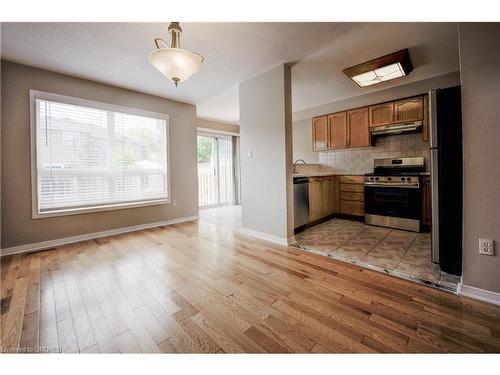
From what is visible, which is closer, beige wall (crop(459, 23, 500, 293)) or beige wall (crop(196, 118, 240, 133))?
beige wall (crop(459, 23, 500, 293))

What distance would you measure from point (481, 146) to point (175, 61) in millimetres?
2398

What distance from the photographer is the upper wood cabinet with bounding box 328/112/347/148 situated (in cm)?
421

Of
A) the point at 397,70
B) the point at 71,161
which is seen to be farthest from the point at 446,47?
the point at 71,161

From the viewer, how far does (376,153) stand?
416 cm

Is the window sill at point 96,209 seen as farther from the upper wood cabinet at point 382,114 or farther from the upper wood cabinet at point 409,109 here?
the upper wood cabinet at point 409,109

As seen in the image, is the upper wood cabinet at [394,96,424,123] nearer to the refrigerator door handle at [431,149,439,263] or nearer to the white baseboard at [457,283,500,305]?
the refrigerator door handle at [431,149,439,263]

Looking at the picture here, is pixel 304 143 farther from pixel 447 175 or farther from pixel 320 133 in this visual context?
pixel 447 175

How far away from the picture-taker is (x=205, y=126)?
558 centimetres

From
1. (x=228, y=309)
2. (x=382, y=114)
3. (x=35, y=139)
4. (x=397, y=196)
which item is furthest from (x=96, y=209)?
(x=382, y=114)

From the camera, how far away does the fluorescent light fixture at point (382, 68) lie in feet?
8.55

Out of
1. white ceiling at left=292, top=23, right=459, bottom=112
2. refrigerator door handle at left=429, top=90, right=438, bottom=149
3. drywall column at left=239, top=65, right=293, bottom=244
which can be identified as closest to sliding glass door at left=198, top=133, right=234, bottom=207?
drywall column at left=239, top=65, right=293, bottom=244

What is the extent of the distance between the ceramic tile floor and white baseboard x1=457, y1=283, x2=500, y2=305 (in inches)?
2.4
